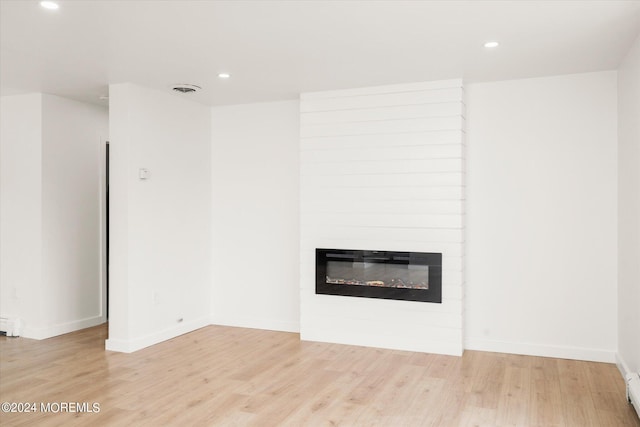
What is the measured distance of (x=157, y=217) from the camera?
513 centimetres

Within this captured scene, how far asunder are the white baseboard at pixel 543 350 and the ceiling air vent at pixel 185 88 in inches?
144

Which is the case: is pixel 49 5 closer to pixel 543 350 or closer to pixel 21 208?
pixel 21 208

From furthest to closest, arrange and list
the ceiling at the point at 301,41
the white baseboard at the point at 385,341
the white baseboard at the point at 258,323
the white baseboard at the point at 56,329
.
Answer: the white baseboard at the point at 258,323 < the white baseboard at the point at 56,329 < the white baseboard at the point at 385,341 < the ceiling at the point at 301,41

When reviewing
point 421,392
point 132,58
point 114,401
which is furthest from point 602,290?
point 132,58

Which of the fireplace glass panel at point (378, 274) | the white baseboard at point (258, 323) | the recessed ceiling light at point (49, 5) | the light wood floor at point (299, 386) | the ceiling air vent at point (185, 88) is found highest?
the ceiling air vent at point (185, 88)

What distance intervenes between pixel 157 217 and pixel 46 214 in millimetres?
1260

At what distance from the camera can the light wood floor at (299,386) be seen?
328cm

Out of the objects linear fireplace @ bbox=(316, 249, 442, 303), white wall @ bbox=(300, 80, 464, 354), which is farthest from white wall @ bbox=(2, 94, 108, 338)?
linear fireplace @ bbox=(316, 249, 442, 303)


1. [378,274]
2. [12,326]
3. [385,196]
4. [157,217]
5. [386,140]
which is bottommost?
[12,326]

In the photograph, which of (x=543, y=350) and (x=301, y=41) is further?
(x=543, y=350)

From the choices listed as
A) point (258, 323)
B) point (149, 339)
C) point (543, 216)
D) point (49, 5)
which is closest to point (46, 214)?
point (149, 339)

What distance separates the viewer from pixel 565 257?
4598mm

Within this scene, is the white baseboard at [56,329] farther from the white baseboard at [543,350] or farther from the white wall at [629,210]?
the white wall at [629,210]

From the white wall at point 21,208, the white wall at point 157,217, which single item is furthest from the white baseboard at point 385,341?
the white wall at point 21,208
